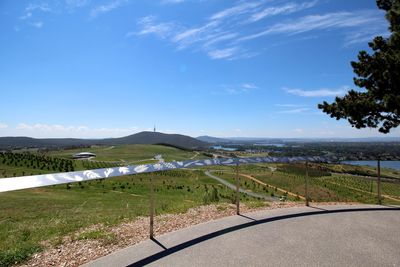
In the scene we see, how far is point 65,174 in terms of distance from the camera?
5176 millimetres

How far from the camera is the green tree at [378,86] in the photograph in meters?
12.0

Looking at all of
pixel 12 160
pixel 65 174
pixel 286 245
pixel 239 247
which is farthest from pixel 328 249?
pixel 12 160

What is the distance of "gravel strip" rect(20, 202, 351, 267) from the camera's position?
523 centimetres

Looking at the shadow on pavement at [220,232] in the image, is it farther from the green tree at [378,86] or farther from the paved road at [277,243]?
the green tree at [378,86]

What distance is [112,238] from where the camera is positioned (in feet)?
20.2

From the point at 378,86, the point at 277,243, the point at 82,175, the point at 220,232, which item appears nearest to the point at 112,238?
the point at 82,175

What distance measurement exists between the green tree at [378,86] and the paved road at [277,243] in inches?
246

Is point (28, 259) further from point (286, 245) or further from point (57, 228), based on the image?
point (286, 245)

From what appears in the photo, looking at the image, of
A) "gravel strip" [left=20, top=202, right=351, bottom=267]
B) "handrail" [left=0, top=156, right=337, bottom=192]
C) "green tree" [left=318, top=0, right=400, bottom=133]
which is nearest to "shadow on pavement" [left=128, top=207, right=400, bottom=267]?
"gravel strip" [left=20, top=202, right=351, bottom=267]

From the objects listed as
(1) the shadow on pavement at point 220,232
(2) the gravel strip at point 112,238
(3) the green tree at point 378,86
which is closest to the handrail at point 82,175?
(2) the gravel strip at point 112,238

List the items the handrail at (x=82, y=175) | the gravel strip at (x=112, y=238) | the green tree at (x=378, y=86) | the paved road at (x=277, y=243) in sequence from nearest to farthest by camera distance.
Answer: the handrail at (x=82, y=175), the paved road at (x=277, y=243), the gravel strip at (x=112, y=238), the green tree at (x=378, y=86)

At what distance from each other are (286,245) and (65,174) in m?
3.93

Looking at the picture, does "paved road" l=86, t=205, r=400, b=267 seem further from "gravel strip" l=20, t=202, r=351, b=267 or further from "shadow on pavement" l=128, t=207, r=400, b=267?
"gravel strip" l=20, t=202, r=351, b=267

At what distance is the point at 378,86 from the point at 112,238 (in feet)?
38.8
